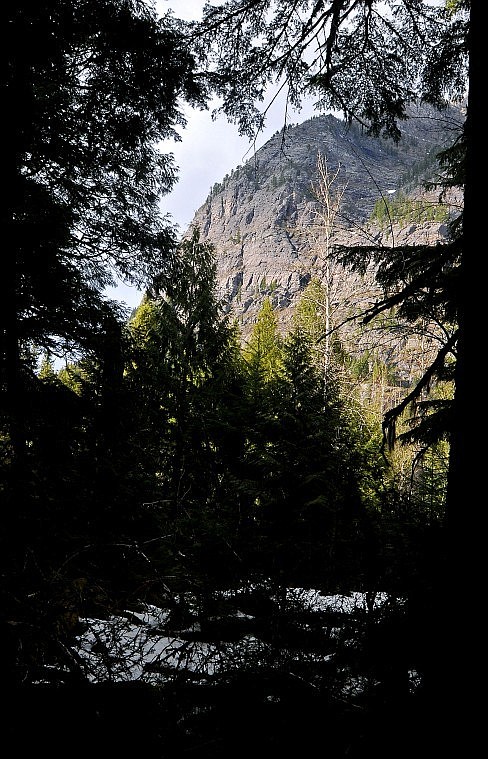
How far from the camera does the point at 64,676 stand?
2.63 metres

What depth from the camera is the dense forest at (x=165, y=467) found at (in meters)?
2.62

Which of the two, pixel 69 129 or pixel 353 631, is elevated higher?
pixel 69 129

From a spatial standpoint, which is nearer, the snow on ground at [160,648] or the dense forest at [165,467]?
the dense forest at [165,467]

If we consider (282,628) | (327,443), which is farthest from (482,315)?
(327,443)

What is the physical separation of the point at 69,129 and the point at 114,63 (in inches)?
38.0

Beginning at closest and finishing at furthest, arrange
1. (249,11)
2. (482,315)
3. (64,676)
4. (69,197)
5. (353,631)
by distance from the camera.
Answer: (482,315), (64,676), (249,11), (353,631), (69,197)

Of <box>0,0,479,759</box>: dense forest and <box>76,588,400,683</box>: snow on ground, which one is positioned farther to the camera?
<box>76,588,400,683</box>: snow on ground

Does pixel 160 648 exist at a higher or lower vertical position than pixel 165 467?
lower

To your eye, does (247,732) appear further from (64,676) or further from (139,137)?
(139,137)

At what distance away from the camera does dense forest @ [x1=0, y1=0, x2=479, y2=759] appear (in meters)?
2.62

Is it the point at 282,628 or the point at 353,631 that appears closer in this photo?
the point at 353,631

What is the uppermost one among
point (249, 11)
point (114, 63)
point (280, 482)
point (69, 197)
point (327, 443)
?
point (114, 63)

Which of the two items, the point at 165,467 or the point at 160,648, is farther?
the point at 165,467

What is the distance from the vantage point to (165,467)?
9219mm
